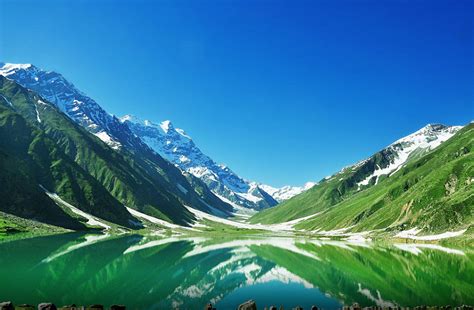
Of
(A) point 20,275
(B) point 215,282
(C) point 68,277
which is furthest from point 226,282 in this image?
(A) point 20,275

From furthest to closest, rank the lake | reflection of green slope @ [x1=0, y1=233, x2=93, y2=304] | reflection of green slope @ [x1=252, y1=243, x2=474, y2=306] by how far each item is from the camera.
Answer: reflection of green slope @ [x1=252, y1=243, x2=474, y2=306] → the lake → reflection of green slope @ [x1=0, y1=233, x2=93, y2=304]

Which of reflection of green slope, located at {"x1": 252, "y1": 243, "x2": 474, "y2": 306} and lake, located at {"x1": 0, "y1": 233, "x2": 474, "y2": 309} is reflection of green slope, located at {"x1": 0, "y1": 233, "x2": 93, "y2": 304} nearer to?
lake, located at {"x1": 0, "y1": 233, "x2": 474, "y2": 309}

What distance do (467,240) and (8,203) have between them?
183881 mm

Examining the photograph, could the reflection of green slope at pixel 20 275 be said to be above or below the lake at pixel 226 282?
above

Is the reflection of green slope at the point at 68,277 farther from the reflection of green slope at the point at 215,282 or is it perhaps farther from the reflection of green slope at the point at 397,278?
the reflection of green slope at the point at 397,278

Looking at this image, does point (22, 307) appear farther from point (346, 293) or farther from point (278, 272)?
point (278, 272)

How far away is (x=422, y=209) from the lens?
623ft

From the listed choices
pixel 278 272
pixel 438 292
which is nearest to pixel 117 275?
pixel 278 272

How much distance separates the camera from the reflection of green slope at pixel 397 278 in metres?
46.7

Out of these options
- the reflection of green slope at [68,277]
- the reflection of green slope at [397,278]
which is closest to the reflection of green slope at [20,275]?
the reflection of green slope at [68,277]

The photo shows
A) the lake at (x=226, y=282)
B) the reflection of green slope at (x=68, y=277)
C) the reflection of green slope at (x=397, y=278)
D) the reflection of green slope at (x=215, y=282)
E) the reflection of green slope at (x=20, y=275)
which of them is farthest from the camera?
the reflection of green slope at (x=215, y=282)

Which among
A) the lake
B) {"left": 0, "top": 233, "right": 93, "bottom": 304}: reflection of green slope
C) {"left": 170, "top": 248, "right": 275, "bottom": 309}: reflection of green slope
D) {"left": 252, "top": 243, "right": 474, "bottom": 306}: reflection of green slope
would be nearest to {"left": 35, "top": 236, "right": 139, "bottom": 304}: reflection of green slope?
the lake

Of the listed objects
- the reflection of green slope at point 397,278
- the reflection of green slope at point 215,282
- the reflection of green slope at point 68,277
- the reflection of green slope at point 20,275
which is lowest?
the reflection of green slope at point 397,278

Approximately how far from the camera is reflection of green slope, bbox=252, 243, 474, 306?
46.7 metres
